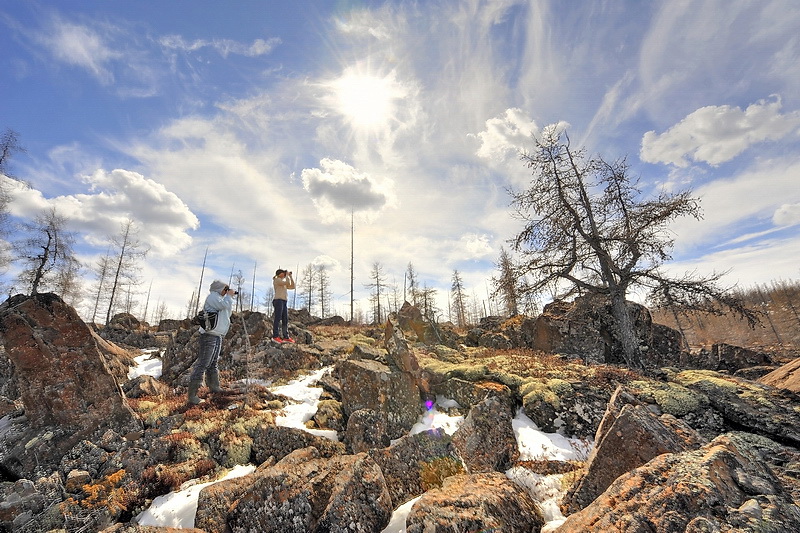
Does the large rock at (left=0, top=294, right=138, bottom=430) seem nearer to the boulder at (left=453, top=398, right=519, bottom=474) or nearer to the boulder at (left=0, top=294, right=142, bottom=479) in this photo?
the boulder at (left=0, top=294, right=142, bottom=479)

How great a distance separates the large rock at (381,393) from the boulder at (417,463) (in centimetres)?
252

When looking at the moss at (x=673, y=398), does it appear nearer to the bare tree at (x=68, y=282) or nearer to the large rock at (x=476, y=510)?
the large rock at (x=476, y=510)

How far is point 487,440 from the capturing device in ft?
20.2

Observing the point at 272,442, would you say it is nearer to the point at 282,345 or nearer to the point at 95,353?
the point at 95,353

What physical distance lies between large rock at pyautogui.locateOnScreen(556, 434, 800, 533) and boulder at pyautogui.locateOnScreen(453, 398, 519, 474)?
280 centimetres

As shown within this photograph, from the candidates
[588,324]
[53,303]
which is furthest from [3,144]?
[588,324]

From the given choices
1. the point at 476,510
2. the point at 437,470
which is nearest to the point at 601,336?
the point at 437,470

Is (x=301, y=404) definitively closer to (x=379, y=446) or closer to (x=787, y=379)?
(x=379, y=446)

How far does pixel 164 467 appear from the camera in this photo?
593 centimetres

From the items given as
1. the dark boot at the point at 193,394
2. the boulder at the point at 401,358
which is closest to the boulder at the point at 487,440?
the boulder at the point at 401,358

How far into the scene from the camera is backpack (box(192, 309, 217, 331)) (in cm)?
905

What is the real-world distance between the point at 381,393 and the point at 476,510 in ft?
17.5

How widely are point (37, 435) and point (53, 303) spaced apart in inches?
122

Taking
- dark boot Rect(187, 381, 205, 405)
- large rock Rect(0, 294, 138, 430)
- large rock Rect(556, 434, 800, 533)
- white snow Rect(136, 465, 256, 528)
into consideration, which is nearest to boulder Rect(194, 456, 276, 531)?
white snow Rect(136, 465, 256, 528)
